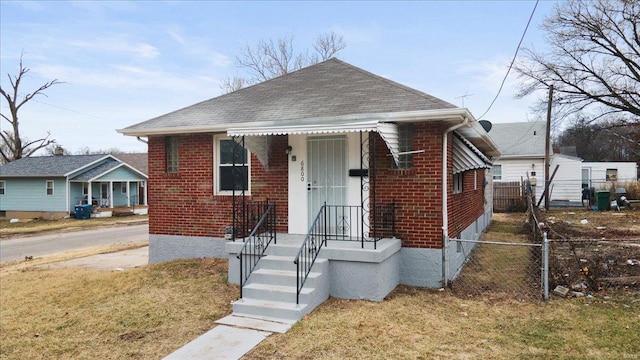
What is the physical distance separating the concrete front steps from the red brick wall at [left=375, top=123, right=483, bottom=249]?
5.91 ft

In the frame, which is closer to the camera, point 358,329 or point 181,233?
point 358,329

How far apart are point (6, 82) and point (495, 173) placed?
4029 cm

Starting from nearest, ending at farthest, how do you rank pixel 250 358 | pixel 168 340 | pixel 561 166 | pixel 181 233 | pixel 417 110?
pixel 250 358 → pixel 168 340 → pixel 417 110 → pixel 181 233 → pixel 561 166

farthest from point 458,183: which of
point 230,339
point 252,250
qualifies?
point 230,339

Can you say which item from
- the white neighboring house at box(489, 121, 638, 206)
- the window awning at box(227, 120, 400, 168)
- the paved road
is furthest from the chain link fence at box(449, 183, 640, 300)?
the white neighboring house at box(489, 121, 638, 206)

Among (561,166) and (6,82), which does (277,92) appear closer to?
(561,166)

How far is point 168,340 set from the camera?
5469 millimetres

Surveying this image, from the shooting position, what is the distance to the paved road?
1557cm

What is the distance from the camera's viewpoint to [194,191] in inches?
375

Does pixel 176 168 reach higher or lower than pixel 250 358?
higher

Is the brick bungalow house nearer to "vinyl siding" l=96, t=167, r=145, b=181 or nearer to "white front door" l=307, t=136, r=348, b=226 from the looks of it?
"white front door" l=307, t=136, r=348, b=226

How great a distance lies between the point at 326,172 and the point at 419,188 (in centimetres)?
185

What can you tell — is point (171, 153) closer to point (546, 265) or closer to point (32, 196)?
point (546, 265)

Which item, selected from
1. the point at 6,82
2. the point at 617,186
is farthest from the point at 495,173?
the point at 6,82
